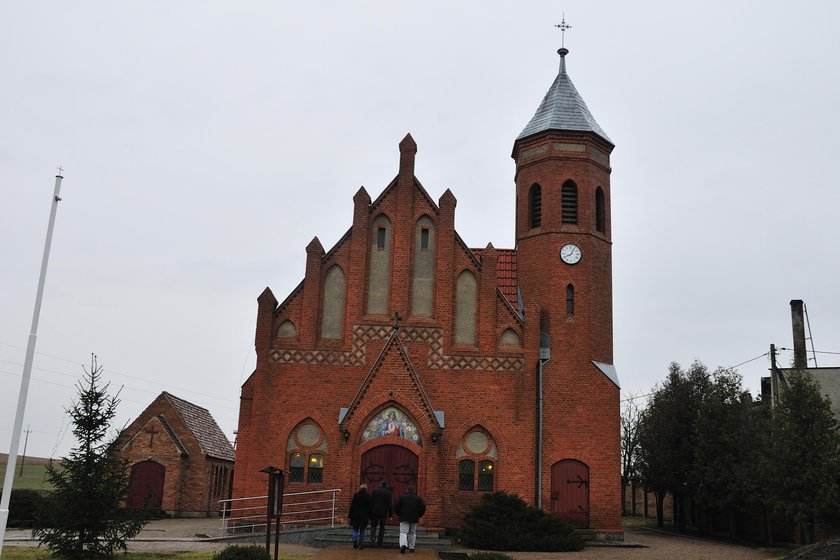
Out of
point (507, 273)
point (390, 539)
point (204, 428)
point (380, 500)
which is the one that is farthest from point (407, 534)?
point (204, 428)

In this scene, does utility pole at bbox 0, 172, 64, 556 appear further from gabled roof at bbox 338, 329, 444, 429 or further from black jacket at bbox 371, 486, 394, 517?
gabled roof at bbox 338, 329, 444, 429

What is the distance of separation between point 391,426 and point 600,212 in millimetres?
13239

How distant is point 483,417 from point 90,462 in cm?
1508

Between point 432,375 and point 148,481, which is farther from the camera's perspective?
point 148,481

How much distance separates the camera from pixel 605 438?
97.6 ft

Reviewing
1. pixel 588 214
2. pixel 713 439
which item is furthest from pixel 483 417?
pixel 713 439

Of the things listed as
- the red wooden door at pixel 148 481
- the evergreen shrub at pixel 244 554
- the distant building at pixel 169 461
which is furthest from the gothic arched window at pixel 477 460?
the red wooden door at pixel 148 481

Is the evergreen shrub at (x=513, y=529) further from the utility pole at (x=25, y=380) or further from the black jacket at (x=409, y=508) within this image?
the utility pole at (x=25, y=380)

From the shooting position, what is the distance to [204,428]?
147 feet

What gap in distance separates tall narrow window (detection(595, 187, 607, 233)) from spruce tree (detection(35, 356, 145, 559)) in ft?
72.4

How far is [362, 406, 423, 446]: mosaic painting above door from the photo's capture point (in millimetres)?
28308

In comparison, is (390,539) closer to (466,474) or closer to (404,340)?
(466,474)

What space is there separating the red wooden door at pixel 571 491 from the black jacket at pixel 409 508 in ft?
27.9

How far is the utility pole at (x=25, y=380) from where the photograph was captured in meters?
16.8
